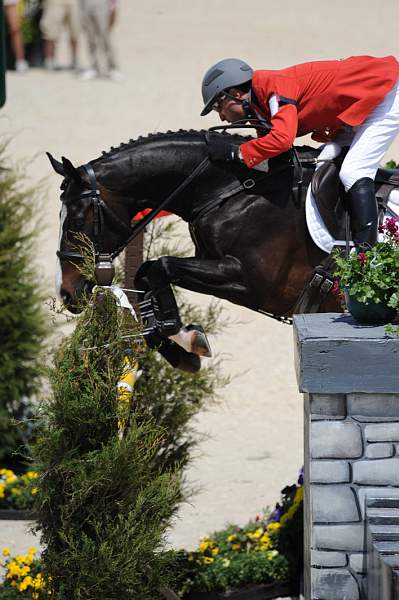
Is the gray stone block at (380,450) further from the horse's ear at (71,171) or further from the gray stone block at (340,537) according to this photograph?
the horse's ear at (71,171)

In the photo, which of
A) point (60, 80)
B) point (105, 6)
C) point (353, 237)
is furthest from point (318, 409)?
point (60, 80)

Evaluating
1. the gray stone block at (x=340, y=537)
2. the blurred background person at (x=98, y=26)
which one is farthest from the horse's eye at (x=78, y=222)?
the blurred background person at (x=98, y=26)

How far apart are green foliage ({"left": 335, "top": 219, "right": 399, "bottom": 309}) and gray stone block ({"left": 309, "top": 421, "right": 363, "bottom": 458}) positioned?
1.49 ft

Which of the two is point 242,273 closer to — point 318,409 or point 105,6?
point 318,409

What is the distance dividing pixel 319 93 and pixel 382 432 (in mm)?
1996

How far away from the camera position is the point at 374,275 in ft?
12.9

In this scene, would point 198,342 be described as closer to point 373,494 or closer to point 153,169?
point 153,169

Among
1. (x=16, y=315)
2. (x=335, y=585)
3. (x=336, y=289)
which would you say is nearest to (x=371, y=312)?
(x=336, y=289)

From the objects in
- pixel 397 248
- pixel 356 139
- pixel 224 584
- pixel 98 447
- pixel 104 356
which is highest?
pixel 356 139

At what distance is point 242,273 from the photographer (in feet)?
17.8

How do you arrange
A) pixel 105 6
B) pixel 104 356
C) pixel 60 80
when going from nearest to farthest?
pixel 104 356, pixel 105 6, pixel 60 80

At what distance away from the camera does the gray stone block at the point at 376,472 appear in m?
3.76

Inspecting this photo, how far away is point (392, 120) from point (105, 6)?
980 centimetres

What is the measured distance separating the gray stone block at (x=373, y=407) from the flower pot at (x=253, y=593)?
196cm
